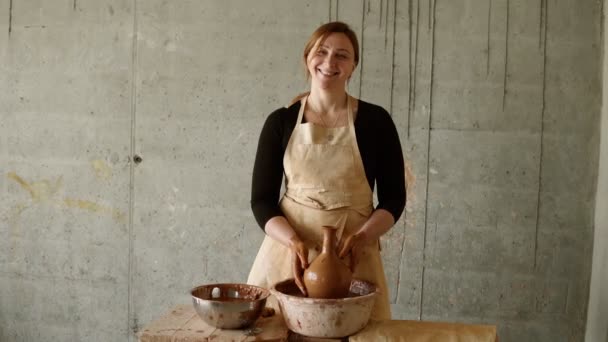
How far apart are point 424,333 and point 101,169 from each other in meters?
2.16

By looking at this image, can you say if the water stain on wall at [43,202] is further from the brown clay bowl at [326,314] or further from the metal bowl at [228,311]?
the brown clay bowl at [326,314]

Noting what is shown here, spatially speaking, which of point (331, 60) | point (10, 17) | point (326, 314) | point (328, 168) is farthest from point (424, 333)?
point (10, 17)

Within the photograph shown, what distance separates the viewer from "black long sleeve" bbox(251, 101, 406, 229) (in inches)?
91.7

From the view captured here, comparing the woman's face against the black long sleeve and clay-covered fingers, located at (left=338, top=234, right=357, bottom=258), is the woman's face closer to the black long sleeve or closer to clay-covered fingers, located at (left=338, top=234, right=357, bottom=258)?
the black long sleeve

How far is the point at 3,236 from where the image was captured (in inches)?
141

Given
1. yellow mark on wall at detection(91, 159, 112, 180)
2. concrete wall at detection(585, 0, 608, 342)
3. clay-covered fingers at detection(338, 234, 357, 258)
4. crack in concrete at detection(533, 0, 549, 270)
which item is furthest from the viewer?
yellow mark on wall at detection(91, 159, 112, 180)

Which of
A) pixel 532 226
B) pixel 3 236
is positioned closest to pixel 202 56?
pixel 3 236

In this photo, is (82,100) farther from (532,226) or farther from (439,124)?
(532,226)

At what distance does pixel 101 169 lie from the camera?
345cm

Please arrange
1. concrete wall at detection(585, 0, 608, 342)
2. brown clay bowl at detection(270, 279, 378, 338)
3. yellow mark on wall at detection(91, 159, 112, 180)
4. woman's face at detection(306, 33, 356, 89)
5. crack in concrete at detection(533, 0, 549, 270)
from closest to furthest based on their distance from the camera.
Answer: brown clay bowl at detection(270, 279, 378, 338) < woman's face at detection(306, 33, 356, 89) < concrete wall at detection(585, 0, 608, 342) < crack in concrete at detection(533, 0, 549, 270) < yellow mark on wall at detection(91, 159, 112, 180)

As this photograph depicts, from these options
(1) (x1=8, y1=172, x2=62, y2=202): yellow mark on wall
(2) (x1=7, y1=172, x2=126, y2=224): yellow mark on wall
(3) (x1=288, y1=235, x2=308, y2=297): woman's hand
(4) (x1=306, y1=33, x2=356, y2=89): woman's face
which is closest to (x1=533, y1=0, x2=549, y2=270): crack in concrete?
(4) (x1=306, y1=33, x2=356, y2=89): woman's face

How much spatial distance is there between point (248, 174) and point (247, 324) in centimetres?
150

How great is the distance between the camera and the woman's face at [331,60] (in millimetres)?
2236

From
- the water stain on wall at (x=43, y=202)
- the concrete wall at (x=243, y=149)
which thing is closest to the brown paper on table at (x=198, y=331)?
the concrete wall at (x=243, y=149)
